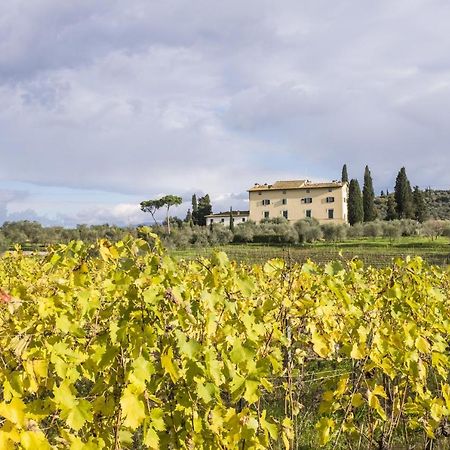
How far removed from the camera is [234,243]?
4819 centimetres

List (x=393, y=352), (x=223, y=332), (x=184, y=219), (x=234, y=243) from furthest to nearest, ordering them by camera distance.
Result: (x=184, y=219), (x=234, y=243), (x=393, y=352), (x=223, y=332)

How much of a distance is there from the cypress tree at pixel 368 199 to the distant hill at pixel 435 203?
21454mm

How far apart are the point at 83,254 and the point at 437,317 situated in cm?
288

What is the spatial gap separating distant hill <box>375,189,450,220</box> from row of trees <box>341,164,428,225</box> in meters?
20.5

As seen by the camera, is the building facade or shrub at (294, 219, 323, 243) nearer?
shrub at (294, 219, 323, 243)

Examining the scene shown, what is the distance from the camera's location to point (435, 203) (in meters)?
97.2

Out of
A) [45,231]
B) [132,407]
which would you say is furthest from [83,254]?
[45,231]

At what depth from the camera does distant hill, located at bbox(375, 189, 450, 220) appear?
282ft

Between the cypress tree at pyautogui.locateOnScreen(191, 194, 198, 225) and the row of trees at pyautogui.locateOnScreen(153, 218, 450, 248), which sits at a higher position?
the cypress tree at pyautogui.locateOnScreen(191, 194, 198, 225)

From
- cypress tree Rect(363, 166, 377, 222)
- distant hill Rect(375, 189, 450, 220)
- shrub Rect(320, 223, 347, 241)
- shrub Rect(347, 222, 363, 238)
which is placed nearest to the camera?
shrub Rect(320, 223, 347, 241)

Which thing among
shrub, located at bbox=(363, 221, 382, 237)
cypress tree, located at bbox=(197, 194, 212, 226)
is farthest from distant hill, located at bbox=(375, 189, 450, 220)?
shrub, located at bbox=(363, 221, 382, 237)

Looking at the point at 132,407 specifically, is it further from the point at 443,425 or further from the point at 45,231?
the point at 45,231

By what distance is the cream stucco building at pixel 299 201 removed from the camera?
6059 cm

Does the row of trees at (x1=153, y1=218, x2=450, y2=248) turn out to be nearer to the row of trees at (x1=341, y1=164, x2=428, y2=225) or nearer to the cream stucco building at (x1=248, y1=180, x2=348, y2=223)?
the row of trees at (x1=341, y1=164, x2=428, y2=225)
